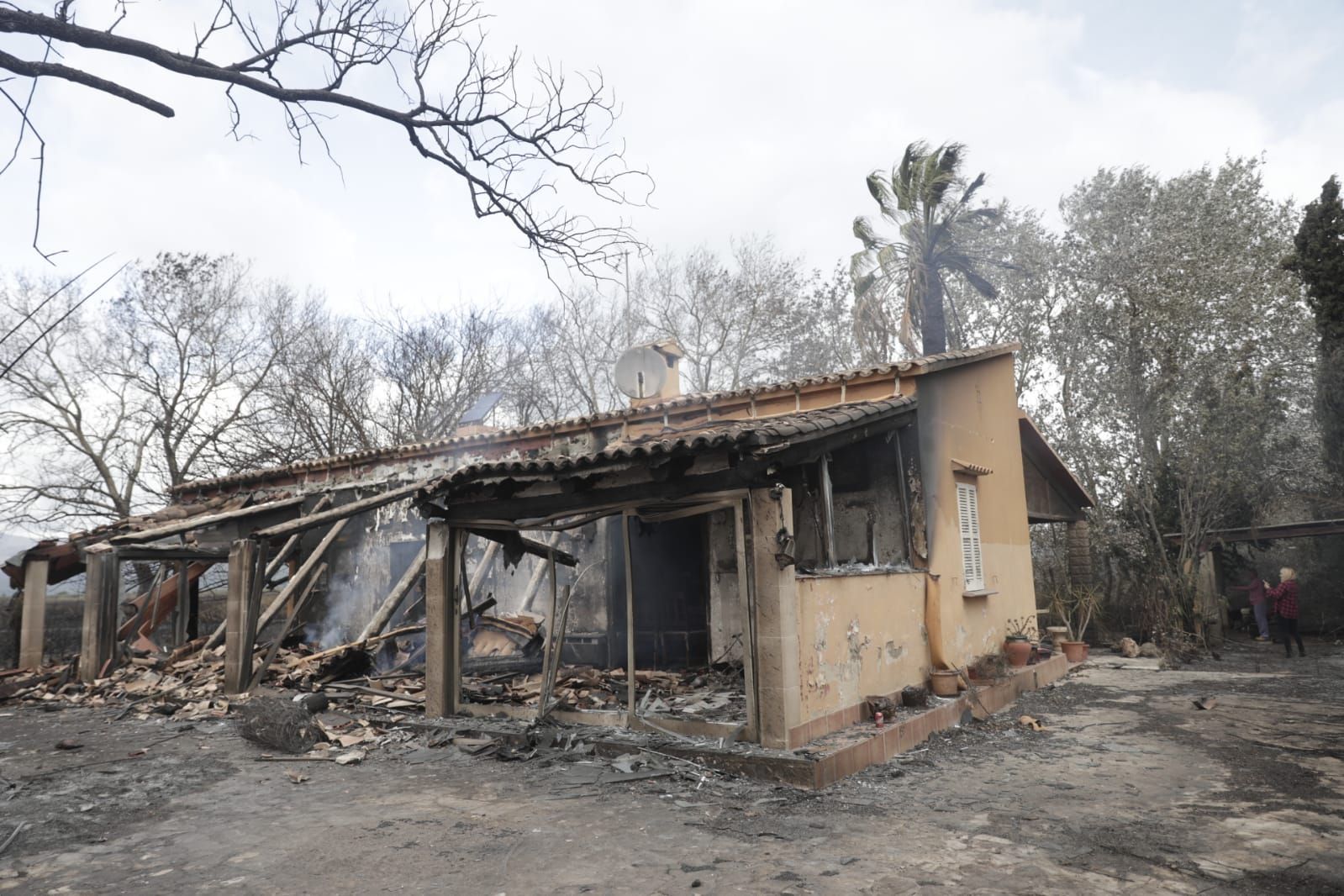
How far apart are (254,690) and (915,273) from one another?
17.6 metres

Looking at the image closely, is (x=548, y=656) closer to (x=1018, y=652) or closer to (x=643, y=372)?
(x=643, y=372)

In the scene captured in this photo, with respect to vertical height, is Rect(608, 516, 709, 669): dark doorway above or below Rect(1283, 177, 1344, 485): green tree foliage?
below

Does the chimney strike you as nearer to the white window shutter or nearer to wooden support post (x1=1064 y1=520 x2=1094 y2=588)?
the white window shutter

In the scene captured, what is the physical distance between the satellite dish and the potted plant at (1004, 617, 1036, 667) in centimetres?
660

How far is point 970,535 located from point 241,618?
9.60m

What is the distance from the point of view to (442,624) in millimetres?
8766

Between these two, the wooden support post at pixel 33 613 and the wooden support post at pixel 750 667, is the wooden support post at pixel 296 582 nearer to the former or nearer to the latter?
the wooden support post at pixel 33 613

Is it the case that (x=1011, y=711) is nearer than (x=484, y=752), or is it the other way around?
(x=484, y=752)

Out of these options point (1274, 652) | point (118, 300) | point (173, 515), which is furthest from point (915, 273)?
point (118, 300)

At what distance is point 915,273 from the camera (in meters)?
21.4

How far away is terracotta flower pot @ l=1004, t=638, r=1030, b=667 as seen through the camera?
457 inches

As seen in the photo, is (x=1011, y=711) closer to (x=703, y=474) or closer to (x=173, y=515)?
(x=703, y=474)

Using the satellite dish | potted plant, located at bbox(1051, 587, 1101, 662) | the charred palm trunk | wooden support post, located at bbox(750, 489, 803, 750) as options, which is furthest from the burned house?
the charred palm trunk

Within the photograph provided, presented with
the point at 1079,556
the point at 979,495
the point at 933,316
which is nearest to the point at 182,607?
the point at 979,495
